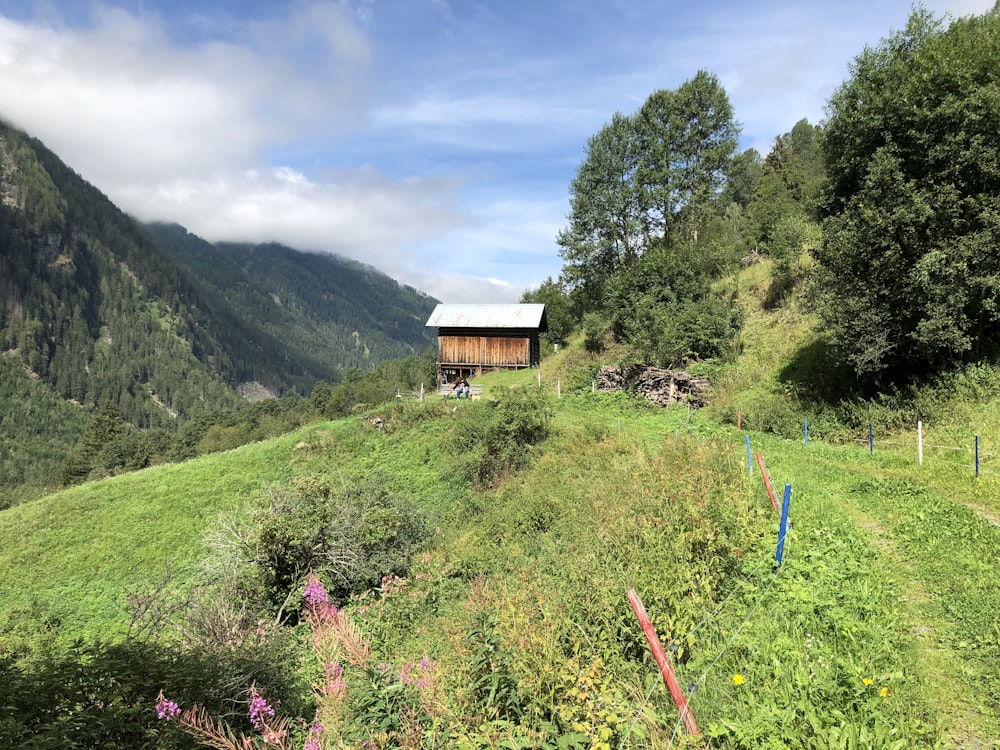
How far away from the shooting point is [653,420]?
22516 mm

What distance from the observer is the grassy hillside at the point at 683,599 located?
4.80 metres

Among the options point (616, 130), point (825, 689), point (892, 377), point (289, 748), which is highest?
point (616, 130)

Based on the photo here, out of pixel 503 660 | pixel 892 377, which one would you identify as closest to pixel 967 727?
pixel 503 660

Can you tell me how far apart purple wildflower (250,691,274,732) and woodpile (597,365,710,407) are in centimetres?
2165

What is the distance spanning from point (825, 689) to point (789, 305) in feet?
91.1

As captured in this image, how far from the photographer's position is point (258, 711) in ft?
23.2

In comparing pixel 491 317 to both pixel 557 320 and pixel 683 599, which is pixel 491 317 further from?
pixel 683 599

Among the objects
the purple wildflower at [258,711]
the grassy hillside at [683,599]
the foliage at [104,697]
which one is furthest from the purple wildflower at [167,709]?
the purple wildflower at [258,711]

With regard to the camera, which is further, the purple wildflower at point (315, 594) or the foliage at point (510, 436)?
the foliage at point (510, 436)

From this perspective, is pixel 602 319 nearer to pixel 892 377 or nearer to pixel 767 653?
pixel 892 377

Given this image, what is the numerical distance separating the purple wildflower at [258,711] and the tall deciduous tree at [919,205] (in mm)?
19076

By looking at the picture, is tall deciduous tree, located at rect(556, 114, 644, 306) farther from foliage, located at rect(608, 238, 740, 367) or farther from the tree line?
the tree line

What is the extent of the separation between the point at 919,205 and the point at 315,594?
20115 millimetres

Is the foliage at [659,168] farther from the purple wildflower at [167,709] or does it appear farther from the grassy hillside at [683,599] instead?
the purple wildflower at [167,709]
